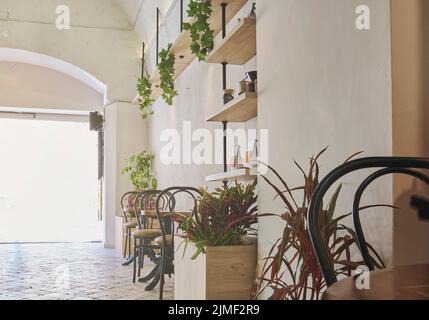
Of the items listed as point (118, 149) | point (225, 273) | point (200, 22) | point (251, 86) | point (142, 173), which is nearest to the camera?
point (225, 273)

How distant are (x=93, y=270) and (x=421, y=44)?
16.2ft

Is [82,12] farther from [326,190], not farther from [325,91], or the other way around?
[326,190]

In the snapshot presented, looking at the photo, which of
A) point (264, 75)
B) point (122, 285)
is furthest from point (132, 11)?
point (264, 75)

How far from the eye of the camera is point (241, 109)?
358cm

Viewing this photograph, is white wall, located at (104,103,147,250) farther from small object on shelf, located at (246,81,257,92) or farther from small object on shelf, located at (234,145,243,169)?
small object on shelf, located at (246,81,257,92)

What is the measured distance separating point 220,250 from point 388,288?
192cm

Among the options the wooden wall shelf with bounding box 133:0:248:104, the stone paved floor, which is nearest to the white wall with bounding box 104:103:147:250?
the stone paved floor

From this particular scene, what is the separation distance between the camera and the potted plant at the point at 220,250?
272 cm

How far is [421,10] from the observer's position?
1.78 metres

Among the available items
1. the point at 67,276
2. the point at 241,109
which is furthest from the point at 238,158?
the point at 67,276

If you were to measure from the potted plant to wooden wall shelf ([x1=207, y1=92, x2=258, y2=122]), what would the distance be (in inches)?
21.2

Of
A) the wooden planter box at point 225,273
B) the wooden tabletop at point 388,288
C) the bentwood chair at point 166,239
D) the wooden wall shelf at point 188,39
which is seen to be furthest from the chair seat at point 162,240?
the wooden tabletop at point 388,288

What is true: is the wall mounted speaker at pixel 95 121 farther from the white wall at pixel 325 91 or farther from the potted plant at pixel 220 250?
the white wall at pixel 325 91

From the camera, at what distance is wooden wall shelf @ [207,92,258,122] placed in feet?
10.3
